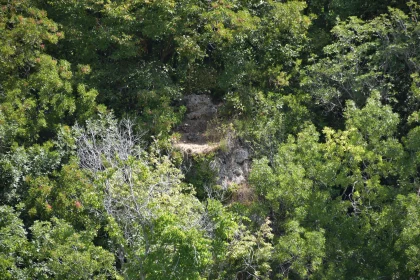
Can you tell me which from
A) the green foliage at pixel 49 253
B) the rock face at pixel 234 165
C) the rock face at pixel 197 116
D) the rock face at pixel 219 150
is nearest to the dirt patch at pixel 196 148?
the rock face at pixel 219 150

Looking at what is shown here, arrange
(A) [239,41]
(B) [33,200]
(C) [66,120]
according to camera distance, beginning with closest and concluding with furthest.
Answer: (B) [33,200]
(C) [66,120]
(A) [239,41]

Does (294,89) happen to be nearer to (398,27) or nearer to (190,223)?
(398,27)

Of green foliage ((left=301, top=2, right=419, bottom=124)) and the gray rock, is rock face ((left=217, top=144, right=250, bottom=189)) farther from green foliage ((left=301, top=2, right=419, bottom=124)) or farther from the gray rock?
green foliage ((left=301, top=2, right=419, bottom=124))

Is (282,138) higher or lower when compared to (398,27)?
lower

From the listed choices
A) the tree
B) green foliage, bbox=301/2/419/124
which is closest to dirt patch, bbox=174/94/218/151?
the tree

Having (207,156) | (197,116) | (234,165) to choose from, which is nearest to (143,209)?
(207,156)

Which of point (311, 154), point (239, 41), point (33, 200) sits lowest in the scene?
point (33, 200)

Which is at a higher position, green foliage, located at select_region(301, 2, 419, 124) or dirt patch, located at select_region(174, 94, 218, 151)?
green foliage, located at select_region(301, 2, 419, 124)

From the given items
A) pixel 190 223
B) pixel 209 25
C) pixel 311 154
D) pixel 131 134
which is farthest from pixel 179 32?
pixel 190 223

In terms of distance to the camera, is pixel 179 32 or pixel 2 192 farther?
pixel 179 32

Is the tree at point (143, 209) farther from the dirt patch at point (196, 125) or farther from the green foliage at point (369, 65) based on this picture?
the green foliage at point (369, 65)
